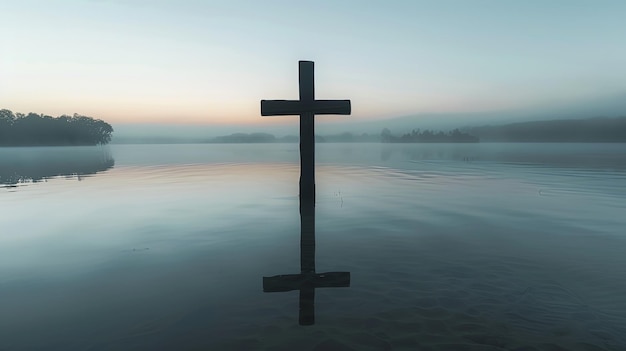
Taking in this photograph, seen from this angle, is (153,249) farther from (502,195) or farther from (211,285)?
(502,195)

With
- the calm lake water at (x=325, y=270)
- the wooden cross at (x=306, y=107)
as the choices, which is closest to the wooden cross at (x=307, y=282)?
the calm lake water at (x=325, y=270)

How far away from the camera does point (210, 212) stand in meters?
14.0

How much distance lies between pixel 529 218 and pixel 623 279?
6.10 metres

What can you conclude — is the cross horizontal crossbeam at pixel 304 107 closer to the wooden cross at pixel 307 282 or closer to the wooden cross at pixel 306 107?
the wooden cross at pixel 306 107

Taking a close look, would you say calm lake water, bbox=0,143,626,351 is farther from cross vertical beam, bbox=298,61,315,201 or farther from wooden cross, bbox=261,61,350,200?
wooden cross, bbox=261,61,350,200

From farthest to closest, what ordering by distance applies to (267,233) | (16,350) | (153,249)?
(267,233) < (153,249) < (16,350)

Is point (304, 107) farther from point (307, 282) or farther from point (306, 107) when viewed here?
point (307, 282)

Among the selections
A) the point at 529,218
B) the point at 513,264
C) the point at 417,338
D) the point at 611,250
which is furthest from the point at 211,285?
the point at 529,218

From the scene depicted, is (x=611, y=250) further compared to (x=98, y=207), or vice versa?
(x=98, y=207)

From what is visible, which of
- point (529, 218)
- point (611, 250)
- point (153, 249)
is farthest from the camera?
point (529, 218)

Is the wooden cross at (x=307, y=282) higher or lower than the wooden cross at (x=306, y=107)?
lower

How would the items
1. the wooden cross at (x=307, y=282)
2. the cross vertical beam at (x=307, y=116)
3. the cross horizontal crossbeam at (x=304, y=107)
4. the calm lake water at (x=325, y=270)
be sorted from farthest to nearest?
the cross vertical beam at (x=307, y=116)
the cross horizontal crossbeam at (x=304, y=107)
the wooden cross at (x=307, y=282)
the calm lake water at (x=325, y=270)

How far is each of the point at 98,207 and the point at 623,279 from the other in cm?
1868

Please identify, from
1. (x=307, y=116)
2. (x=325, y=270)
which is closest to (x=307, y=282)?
(x=325, y=270)
